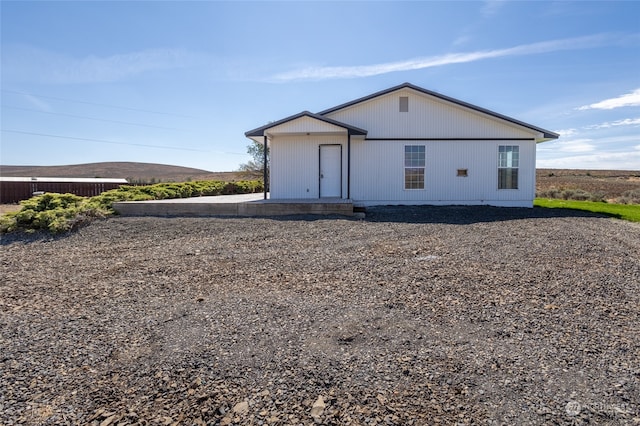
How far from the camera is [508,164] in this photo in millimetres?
13672

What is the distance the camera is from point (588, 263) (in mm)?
5844

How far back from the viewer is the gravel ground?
96.3 inches

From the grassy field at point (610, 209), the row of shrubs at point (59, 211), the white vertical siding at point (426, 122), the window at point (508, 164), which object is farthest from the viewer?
the window at point (508, 164)

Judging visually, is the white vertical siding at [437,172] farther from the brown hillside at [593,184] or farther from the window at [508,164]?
the brown hillside at [593,184]

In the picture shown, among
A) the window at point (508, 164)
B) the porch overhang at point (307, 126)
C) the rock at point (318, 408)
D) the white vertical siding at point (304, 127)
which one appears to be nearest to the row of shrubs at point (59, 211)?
the porch overhang at point (307, 126)

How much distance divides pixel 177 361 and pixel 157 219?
23.9 ft

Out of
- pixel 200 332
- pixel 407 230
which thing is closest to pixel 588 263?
pixel 407 230

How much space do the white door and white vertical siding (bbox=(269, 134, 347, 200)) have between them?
0.43 ft

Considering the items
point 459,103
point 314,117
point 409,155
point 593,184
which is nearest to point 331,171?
point 314,117

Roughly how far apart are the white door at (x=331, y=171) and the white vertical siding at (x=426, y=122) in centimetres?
132

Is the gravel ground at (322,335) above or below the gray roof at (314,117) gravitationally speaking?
below

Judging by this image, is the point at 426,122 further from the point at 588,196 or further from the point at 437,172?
the point at 588,196

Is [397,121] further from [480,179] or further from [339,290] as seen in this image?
[339,290]

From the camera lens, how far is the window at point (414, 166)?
535 inches
